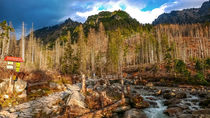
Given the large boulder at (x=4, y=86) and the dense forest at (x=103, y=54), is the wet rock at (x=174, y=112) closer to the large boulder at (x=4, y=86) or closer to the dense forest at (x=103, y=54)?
the dense forest at (x=103, y=54)

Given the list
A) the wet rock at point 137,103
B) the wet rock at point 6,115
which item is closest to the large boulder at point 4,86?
the wet rock at point 6,115

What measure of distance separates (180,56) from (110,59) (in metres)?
41.2

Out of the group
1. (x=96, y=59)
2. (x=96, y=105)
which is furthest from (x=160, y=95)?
(x=96, y=59)

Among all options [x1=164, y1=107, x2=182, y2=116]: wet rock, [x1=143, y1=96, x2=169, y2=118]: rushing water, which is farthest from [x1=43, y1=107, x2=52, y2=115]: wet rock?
[x1=164, y1=107, x2=182, y2=116]: wet rock

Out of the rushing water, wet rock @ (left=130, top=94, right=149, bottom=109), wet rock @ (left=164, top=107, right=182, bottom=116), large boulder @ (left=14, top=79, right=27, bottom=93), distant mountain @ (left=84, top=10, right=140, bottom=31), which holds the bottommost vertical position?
the rushing water

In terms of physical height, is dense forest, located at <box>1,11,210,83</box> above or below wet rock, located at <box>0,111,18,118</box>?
above

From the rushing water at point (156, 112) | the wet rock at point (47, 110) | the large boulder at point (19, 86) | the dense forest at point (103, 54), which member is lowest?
the rushing water at point (156, 112)

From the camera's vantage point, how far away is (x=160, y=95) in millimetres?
21125

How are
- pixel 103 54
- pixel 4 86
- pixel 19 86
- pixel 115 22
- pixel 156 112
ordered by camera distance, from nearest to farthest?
pixel 4 86 < pixel 19 86 < pixel 156 112 < pixel 103 54 < pixel 115 22

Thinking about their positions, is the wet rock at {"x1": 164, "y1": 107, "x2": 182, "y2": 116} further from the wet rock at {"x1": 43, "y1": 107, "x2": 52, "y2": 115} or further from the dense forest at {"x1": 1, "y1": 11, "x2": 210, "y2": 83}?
the dense forest at {"x1": 1, "y1": 11, "x2": 210, "y2": 83}

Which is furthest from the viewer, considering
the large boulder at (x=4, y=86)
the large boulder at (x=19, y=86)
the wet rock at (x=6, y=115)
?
the large boulder at (x=19, y=86)

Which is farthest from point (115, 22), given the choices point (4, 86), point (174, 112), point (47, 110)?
point (47, 110)

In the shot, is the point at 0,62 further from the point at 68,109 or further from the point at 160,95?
the point at 160,95

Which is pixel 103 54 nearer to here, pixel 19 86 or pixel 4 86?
pixel 19 86
